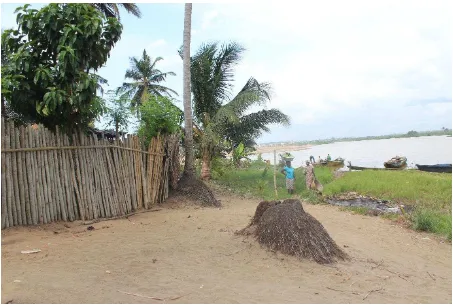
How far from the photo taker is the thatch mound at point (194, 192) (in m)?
9.97

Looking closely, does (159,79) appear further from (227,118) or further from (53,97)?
(53,97)

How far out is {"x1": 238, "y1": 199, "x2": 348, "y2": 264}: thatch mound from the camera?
5.66m

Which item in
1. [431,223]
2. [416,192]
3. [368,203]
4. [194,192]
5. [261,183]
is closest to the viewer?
[431,223]

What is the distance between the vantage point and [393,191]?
12523 mm

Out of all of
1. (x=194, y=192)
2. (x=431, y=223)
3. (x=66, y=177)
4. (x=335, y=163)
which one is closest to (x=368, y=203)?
(x=431, y=223)

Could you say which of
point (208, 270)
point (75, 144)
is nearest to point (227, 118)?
point (75, 144)

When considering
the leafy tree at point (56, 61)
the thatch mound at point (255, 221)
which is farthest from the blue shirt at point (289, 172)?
the leafy tree at point (56, 61)

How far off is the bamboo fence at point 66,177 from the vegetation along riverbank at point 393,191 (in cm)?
531

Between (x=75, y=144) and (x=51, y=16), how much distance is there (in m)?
2.19

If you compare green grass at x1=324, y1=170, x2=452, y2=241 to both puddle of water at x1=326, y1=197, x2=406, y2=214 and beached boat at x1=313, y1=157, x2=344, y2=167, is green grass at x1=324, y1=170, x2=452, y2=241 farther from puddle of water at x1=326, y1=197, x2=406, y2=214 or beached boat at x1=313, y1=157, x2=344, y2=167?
beached boat at x1=313, y1=157, x2=344, y2=167

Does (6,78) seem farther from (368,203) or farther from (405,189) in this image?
(405,189)

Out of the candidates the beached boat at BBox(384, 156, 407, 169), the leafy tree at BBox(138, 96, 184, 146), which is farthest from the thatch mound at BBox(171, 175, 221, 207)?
the beached boat at BBox(384, 156, 407, 169)

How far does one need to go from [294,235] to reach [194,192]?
4.63 m

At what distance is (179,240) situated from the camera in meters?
6.26
